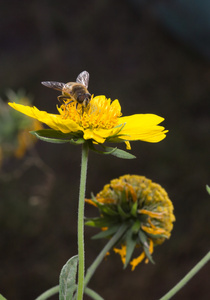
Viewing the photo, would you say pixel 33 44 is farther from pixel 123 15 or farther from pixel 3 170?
pixel 3 170

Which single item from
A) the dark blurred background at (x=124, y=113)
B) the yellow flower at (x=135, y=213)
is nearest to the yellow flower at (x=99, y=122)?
the yellow flower at (x=135, y=213)

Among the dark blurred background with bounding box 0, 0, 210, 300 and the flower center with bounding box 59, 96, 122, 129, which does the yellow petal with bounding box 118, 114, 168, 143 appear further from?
the dark blurred background with bounding box 0, 0, 210, 300

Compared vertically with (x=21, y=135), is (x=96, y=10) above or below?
above

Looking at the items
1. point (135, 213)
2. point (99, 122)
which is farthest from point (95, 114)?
point (135, 213)

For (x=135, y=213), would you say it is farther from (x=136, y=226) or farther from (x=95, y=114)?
(x=95, y=114)

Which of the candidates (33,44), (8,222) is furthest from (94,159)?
(33,44)

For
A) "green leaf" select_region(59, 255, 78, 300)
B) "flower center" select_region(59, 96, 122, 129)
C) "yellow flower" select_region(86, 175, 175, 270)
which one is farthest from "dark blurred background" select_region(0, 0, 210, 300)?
"green leaf" select_region(59, 255, 78, 300)
